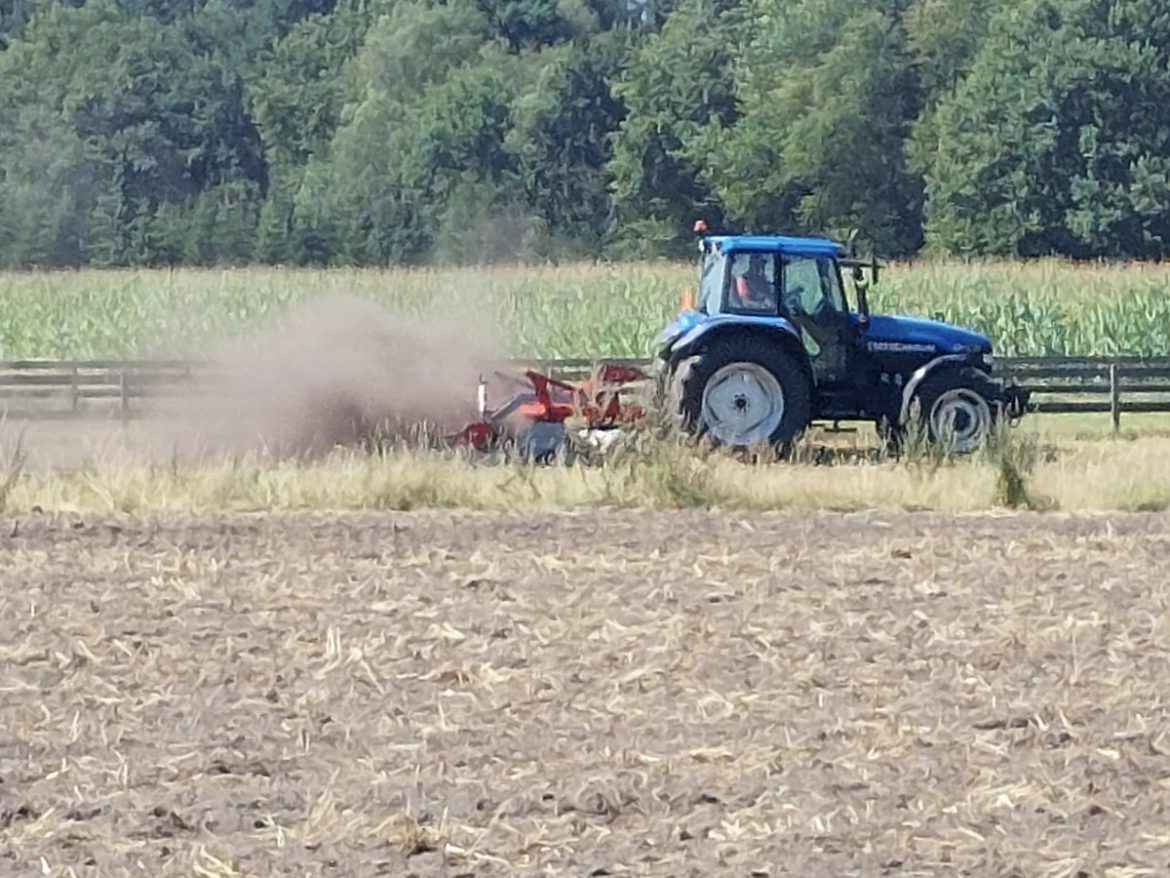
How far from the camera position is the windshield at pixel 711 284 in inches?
742

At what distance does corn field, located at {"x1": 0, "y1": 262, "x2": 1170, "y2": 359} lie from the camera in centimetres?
3095

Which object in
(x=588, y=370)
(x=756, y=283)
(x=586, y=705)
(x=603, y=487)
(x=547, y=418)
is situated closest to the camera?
(x=586, y=705)

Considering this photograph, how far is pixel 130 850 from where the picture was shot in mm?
6730

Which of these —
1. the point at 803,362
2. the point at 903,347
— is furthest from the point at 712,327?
the point at 903,347

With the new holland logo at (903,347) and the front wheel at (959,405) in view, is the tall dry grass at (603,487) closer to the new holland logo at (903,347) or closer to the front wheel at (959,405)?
the front wheel at (959,405)

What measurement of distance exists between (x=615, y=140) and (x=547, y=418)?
4411 cm

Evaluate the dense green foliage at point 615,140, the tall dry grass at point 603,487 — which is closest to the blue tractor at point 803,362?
the tall dry grass at point 603,487

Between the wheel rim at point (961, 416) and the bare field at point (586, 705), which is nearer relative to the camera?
the bare field at point (586, 705)

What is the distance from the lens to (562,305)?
33375mm

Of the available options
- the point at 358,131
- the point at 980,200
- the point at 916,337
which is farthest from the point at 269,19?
the point at 916,337

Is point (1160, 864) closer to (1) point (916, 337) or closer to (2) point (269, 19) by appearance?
(1) point (916, 337)

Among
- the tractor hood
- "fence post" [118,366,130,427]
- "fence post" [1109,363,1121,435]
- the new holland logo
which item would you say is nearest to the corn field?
"fence post" [118,366,130,427]

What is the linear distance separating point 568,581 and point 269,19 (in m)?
92.2

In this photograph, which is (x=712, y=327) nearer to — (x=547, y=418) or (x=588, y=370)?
(x=547, y=418)
